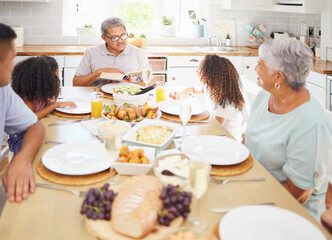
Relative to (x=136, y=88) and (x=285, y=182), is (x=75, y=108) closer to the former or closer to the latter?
(x=136, y=88)

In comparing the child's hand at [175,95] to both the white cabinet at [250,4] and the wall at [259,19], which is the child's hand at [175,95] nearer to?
the white cabinet at [250,4]

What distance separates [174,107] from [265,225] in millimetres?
1310

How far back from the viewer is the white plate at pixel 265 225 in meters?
1.02

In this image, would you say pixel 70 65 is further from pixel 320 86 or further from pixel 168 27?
pixel 320 86

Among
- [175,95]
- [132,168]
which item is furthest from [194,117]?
[132,168]

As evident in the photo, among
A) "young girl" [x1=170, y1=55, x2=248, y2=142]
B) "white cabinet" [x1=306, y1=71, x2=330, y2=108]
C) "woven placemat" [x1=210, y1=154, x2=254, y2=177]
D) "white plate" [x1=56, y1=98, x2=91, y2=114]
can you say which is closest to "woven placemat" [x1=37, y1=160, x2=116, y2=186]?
"woven placemat" [x1=210, y1=154, x2=254, y2=177]

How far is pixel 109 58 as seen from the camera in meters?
3.35

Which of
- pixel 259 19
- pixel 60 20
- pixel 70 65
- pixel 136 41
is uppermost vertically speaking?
pixel 259 19

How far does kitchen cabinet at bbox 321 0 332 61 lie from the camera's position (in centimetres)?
397

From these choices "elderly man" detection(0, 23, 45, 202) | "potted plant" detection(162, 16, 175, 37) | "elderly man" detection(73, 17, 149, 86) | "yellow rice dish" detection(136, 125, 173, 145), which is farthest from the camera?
"potted plant" detection(162, 16, 175, 37)

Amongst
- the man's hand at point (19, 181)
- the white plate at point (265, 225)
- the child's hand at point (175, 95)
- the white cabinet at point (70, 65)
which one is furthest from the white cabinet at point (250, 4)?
the white plate at point (265, 225)

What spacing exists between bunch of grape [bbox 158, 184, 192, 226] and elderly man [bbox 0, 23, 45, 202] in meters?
0.47

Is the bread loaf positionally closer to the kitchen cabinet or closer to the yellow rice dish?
the yellow rice dish

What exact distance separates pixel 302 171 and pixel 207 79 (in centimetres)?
111
